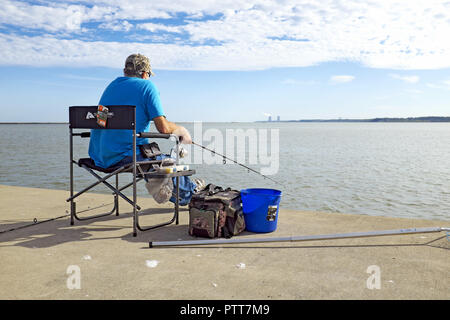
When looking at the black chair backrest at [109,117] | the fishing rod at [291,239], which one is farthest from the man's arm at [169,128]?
the fishing rod at [291,239]

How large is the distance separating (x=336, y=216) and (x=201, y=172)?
700 cm

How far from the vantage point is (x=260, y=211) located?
3.22 m

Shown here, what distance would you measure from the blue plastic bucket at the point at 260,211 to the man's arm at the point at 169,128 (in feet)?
2.29

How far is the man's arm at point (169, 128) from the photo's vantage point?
3301mm

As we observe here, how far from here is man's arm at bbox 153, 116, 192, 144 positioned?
3301 mm

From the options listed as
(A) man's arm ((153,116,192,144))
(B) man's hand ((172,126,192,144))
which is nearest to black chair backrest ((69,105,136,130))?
(A) man's arm ((153,116,192,144))

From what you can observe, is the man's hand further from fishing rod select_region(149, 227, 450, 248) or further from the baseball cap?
fishing rod select_region(149, 227, 450, 248)

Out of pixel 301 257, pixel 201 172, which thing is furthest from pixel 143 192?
pixel 301 257

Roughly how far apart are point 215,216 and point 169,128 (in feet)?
2.78

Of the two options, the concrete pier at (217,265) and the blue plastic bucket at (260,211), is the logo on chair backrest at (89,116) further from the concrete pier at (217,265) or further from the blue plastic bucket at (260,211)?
Answer: the blue plastic bucket at (260,211)

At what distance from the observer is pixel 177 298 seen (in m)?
2.00

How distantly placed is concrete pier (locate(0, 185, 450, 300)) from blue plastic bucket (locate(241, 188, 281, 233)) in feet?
0.30

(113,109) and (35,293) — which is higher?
(113,109)
